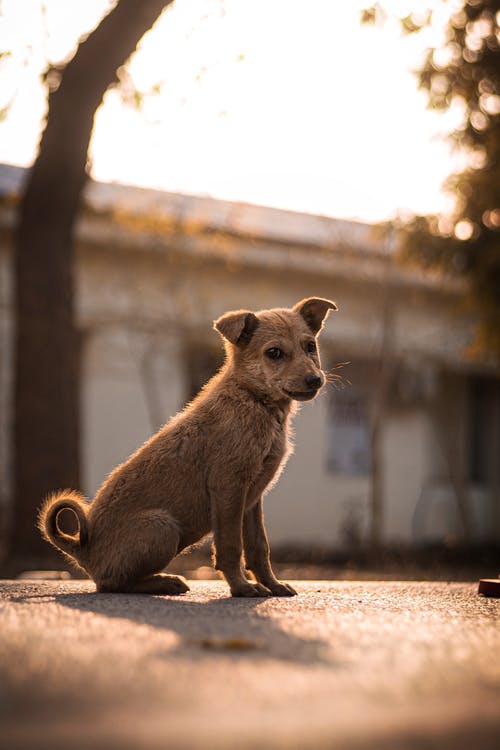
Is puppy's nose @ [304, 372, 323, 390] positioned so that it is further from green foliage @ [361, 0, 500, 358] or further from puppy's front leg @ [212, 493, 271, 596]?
green foliage @ [361, 0, 500, 358]

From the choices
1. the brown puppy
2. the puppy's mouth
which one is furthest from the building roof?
the puppy's mouth

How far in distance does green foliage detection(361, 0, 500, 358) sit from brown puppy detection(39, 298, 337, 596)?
668 cm

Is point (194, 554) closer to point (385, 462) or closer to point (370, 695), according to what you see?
point (385, 462)

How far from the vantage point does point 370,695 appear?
241cm

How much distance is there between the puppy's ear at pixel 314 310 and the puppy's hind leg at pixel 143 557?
142 centimetres

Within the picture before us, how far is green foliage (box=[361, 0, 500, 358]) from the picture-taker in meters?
10.8

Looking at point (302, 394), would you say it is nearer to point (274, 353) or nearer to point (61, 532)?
point (274, 353)

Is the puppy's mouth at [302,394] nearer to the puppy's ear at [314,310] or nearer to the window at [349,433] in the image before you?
the puppy's ear at [314,310]

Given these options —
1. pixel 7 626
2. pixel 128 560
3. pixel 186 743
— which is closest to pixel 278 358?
pixel 128 560

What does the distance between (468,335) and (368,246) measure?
13.1ft

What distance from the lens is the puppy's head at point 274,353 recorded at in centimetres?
484

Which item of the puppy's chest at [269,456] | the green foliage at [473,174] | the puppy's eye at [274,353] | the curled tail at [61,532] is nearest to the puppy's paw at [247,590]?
the puppy's chest at [269,456]

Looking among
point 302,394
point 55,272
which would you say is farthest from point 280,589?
point 55,272

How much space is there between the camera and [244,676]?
258 centimetres
